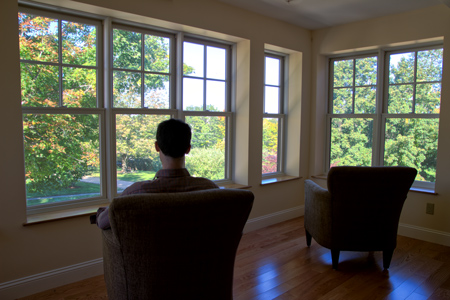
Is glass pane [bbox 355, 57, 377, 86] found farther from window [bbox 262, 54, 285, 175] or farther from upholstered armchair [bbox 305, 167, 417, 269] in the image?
upholstered armchair [bbox 305, 167, 417, 269]

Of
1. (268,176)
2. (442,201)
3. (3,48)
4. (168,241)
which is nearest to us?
(168,241)

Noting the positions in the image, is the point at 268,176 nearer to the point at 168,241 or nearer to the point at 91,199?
the point at 91,199

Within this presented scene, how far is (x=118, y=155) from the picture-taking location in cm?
306

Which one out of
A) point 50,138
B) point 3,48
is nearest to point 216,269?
point 50,138

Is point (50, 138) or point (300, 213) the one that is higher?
point (50, 138)

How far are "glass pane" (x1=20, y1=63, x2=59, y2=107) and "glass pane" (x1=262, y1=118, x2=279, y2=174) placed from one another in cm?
255

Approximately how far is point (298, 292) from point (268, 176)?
6.84 ft

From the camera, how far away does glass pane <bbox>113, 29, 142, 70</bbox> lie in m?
3.02

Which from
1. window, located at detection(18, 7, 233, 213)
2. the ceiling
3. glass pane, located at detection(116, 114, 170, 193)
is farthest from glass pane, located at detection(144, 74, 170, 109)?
the ceiling

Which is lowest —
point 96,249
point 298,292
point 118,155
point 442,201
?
point 298,292

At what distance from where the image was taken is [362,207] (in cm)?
280

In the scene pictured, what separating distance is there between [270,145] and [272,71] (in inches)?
39.4

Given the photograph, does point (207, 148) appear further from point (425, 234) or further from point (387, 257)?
point (425, 234)

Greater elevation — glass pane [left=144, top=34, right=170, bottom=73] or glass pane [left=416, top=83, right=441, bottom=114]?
glass pane [left=144, top=34, right=170, bottom=73]
